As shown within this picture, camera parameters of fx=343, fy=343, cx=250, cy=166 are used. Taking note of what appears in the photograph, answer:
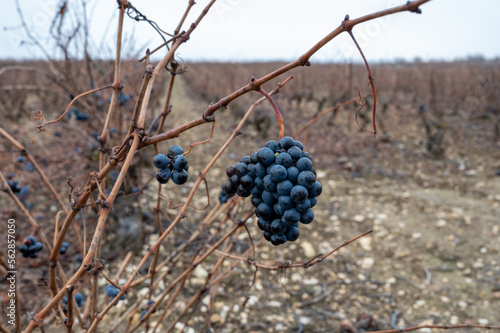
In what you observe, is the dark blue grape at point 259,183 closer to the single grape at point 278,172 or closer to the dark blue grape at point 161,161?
the single grape at point 278,172

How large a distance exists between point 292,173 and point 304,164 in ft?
0.12

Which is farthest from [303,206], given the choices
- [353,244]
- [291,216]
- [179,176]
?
[353,244]

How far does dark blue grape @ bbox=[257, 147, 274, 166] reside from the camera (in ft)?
2.64

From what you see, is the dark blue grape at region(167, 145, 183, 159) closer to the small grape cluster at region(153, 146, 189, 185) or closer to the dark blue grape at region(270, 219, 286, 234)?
the small grape cluster at region(153, 146, 189, 185)

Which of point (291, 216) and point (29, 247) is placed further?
point (29, 247)

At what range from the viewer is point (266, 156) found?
2.64 feet

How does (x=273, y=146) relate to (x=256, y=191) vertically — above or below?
above

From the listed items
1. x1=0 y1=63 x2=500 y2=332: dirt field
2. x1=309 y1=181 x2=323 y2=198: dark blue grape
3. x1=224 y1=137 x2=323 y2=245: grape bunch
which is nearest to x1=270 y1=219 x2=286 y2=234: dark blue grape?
x1=224 y1=137 x2=323 y2=245: grape bunch

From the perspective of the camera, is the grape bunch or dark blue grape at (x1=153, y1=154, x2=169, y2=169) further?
dark blue grape at (x1=153, y1=154, x2=169, y2=169)

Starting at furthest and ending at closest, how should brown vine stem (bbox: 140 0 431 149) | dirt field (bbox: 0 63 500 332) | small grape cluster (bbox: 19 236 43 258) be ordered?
dirt field (bbox: 0 63 500 332) < small grape cluster (bbox: 19 236 43 258) < brown vine stem (bbox: 140 0 431 149)

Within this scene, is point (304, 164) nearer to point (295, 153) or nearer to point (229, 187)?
point (295, 153)

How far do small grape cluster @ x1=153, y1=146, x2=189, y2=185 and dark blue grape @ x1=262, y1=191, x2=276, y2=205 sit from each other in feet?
0.70

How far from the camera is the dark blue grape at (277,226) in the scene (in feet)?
2.72

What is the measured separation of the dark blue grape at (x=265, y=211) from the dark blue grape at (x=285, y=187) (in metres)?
0.07
